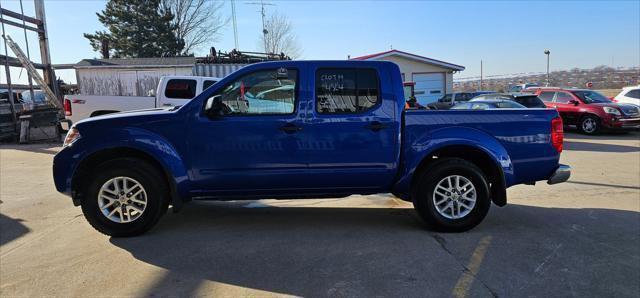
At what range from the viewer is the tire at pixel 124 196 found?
4828mm

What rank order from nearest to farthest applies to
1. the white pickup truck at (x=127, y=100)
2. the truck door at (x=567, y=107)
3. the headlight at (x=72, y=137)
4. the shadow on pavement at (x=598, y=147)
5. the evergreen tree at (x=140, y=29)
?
the headlight at (x=72, y=137)
the white pickup truck at (x=127, y=100)
the shadow on pavement at (x=598, y=147)
the truck door at (x=567, y=107)
the evergreen tree at (x=140, y=29)

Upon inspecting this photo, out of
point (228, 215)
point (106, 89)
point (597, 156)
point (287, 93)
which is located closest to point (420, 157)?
point (287, 93)

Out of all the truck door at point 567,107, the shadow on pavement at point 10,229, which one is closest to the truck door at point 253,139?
the shadow on pavement at point 10,229

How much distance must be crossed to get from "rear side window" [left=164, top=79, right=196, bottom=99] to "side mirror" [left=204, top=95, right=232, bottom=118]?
769cm

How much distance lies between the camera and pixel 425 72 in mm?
29188

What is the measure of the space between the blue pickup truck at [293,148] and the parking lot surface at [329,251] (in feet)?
1.46

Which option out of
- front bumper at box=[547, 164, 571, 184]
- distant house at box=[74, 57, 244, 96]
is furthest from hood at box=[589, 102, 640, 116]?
distant house at box=[74, 57, 244, 96]

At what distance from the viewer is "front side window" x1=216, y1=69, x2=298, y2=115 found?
493 centimetres

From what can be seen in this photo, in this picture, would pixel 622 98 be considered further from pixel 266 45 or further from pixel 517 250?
pixel 266 45

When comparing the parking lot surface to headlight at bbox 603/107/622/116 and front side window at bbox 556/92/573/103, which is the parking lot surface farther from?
front side window at bbox 556/92/573/103

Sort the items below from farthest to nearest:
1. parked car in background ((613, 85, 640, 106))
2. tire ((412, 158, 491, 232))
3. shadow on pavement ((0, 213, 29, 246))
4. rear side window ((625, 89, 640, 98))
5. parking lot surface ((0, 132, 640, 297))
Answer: rear side window ((625, 89, 640, 98)), parked car in background ((613, 85, 640, 106)), shadow on pavement ((0, 213, 29, 246)), tire ((412, 158, 491, 232)), parking lot surface ((0, 132, 640, 297))

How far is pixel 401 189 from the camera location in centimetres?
513

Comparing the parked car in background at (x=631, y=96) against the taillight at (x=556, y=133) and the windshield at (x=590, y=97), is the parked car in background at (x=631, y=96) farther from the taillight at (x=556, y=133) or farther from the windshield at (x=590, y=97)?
the taillight at (x=556, y=133)

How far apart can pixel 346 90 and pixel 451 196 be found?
166 cm
